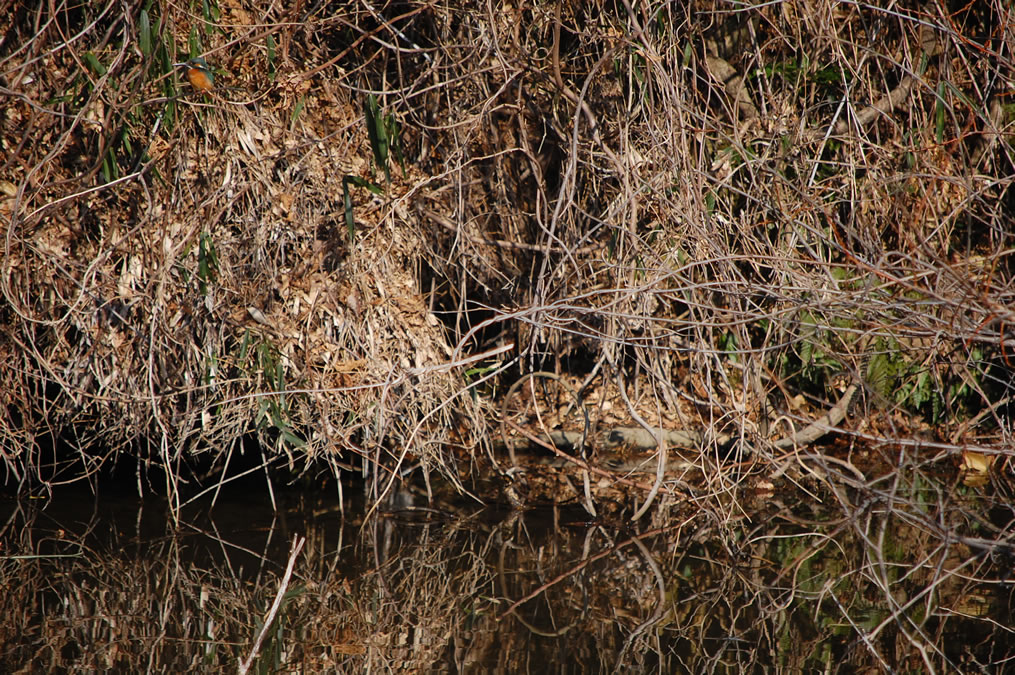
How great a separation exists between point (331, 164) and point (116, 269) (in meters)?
1.00

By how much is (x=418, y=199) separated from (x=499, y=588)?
1.73 m

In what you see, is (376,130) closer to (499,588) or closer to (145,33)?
(145,33)

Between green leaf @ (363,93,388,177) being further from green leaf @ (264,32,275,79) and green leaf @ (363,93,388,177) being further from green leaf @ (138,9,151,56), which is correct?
green leaf @ (138,9,151,56)

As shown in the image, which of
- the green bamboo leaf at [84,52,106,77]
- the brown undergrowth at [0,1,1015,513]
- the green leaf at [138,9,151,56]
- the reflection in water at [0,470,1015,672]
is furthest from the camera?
the brown undergrowth at [0,1,1015,513]

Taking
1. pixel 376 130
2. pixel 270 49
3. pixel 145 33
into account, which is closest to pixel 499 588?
Result: pixel 376 130

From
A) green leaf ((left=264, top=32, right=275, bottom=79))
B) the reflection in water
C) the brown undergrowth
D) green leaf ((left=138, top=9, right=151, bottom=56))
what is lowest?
the reflection in water

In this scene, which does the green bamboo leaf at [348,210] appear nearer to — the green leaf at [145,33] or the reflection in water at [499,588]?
the green leaf at [145,33]

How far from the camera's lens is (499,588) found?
10.4ft

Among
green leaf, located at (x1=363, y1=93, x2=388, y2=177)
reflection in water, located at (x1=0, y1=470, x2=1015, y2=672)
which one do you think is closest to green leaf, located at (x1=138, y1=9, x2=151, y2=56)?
green leaf, located at (x1=363, y1=93, x2=388, y2=177)

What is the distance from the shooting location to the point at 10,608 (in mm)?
2938

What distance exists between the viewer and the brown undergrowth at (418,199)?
3580mm

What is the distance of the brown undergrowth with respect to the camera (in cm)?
358

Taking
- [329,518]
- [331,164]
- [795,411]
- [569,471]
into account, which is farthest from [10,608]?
[795,411]

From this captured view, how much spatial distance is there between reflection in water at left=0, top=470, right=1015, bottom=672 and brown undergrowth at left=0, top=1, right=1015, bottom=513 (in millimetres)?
276
